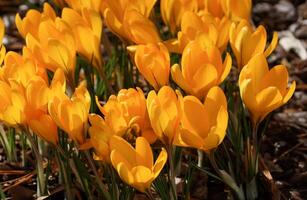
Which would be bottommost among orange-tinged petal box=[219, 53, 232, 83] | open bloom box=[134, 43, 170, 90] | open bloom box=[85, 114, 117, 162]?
open bloom box=[85, 114, 117, 162]

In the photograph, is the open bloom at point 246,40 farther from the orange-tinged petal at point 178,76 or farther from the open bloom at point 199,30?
the orange-tinged petal at point 178,76

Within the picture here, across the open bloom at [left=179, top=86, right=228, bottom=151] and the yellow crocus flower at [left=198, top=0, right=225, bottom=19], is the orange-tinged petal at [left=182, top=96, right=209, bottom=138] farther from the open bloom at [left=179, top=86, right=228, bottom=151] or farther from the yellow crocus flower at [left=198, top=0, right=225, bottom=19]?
the yellow crocus flower at [left=198, top=0, right=225, bottom=19]

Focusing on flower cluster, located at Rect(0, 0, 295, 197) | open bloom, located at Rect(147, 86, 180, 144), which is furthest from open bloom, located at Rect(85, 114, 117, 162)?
open bloom, located at Rect(147, 86, 180, 144)

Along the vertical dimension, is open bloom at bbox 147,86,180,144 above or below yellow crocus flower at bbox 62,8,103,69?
below

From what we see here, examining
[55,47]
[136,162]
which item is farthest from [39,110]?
[136,162]

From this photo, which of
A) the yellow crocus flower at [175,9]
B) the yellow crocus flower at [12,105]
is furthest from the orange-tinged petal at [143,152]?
the yellow crocus flower at [175,9]

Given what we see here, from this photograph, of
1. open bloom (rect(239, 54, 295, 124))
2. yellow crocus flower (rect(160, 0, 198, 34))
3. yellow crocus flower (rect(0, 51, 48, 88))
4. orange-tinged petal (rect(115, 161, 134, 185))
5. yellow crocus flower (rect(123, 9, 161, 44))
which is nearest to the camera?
orange-tinged petal (rect(115, 161, 134, 185))

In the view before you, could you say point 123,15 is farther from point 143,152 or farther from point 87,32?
point 143,152
